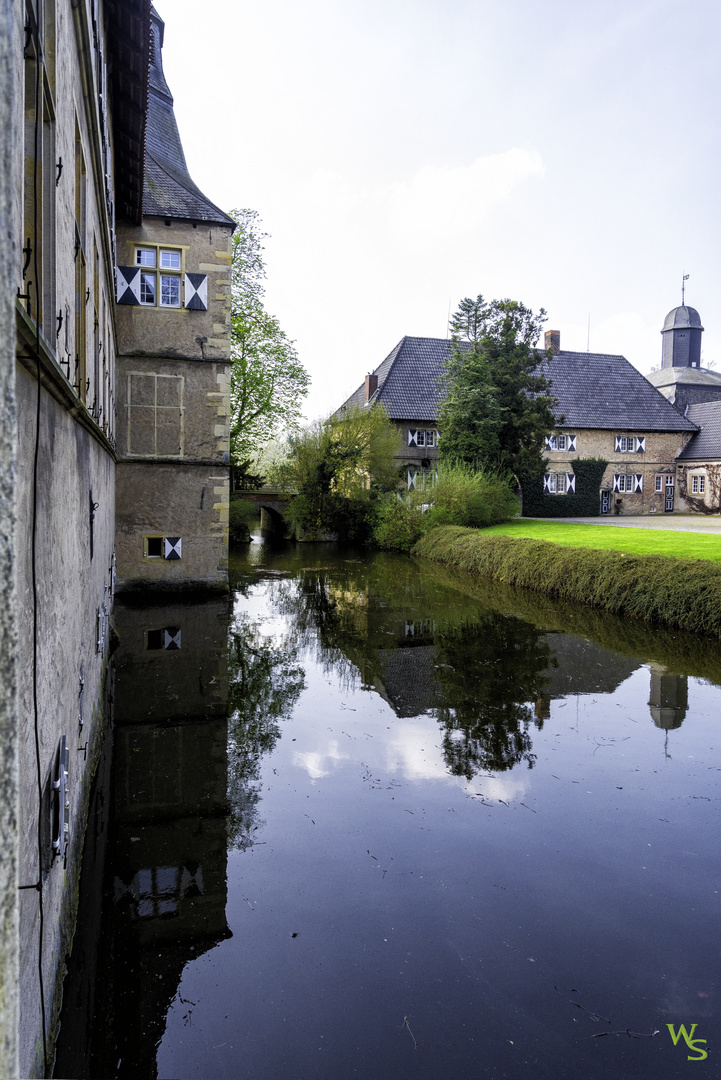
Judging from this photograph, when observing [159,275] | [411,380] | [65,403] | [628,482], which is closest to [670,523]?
[628,482]

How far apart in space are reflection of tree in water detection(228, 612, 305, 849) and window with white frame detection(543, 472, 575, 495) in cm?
2805

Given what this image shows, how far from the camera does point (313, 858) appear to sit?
4418mm

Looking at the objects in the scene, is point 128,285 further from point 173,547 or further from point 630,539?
point 630,539

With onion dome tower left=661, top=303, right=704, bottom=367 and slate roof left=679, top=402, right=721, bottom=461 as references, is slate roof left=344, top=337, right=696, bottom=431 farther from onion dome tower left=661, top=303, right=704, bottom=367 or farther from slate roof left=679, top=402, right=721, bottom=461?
onion dome tower left=661, top=303, right=704, bottom=367

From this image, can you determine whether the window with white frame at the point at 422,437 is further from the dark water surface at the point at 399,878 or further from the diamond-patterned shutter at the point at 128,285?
the dark water surface at the point at 399,878

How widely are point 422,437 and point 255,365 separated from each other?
10912mm

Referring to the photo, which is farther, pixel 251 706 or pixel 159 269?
pixel 159 269

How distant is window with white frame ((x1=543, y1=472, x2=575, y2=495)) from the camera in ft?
120

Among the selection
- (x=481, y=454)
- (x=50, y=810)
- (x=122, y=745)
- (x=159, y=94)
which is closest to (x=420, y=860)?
(x=50, y=810)

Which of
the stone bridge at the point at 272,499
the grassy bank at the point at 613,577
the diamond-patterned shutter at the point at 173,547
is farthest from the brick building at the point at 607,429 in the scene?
the diamond-patterned shutter at the point at 173,547

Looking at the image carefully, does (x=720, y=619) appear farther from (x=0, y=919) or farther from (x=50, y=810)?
(x=0, y=919)

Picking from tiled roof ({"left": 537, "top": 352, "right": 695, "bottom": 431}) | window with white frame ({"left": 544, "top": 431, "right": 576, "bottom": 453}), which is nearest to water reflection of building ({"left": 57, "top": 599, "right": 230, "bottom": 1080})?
window with white frame ({"left": 544, "top": 431, "right": 576, "bottom": 453})

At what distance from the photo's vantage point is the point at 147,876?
4113 mm

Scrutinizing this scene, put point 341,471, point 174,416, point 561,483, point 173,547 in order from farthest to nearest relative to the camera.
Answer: point 561,483 → point 341,471 → point 173,547 → point 174,416
